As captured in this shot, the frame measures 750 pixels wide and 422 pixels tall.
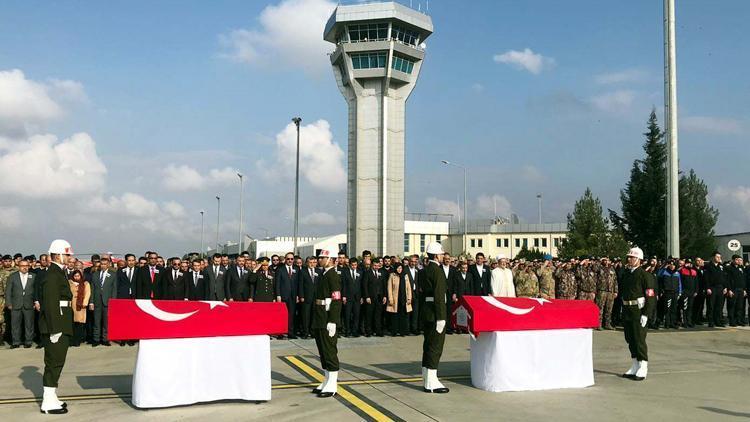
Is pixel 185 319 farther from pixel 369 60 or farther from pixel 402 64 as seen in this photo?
pixel 402 64

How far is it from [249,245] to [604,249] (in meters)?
73.7

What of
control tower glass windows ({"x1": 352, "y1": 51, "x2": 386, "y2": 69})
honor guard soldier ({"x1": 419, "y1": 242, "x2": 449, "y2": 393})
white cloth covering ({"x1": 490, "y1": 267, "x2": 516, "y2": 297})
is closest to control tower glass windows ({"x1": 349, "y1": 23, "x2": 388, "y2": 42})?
control tower glass windows ({"x1": 352, "y1": 51, "x2": 386, "y2": 69})

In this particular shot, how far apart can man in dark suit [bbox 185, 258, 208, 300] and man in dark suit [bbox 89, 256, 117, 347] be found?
1719mm

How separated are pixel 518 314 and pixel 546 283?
860 centimetres

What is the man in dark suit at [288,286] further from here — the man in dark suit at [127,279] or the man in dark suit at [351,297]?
the man in dark suit at [127,279]

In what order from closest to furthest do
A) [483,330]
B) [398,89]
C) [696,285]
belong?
[483,330] → [696,285] → [398,89]

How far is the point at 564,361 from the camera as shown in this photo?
964cm

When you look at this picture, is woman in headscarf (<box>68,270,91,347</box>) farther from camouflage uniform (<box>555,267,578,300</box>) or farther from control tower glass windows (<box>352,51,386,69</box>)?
control tower glass windows (<box>352,51,386,69</box>)

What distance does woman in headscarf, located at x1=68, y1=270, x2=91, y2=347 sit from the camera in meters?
14.4

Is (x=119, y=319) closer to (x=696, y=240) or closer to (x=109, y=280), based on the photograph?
(x=109, y=280)

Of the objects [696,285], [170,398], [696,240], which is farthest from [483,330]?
[696,240]

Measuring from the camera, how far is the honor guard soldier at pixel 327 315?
Answer: 9.09 metres

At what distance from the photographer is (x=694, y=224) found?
1763 inches

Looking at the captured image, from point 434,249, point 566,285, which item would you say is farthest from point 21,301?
point 566,285
